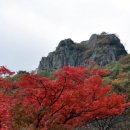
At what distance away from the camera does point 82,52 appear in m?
102

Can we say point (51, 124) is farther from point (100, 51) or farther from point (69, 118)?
point (100, 51)

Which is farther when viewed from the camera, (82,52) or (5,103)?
(82,52)

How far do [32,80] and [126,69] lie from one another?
166 feet

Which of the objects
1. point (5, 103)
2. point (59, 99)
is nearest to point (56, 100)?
point (59, 99)

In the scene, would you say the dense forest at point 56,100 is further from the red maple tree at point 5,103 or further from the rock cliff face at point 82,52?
the rock cliff face at point 82,52

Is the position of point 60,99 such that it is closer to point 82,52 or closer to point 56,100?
point 56,100

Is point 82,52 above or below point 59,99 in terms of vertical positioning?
above

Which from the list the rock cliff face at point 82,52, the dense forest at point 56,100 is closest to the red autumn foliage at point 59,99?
the dense forest at point 56,100

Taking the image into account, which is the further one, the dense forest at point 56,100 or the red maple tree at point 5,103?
the dense forest at point 56,100

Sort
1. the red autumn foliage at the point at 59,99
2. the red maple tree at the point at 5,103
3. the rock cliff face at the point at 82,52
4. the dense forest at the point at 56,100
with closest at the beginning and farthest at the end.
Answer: the red maple tree at the point at 5,103 → the dense forest at the point at 56,100 → the red autumn foliage at the point at 59,99 → the rock cliff face at the point at 82,52

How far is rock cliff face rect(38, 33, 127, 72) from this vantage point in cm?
9550

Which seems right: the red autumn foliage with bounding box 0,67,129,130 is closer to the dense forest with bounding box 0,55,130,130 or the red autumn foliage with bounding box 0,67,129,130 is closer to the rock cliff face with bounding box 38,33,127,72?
the dense forest with bounding box 0,55,130,130

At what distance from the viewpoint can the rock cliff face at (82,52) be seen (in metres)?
95.5

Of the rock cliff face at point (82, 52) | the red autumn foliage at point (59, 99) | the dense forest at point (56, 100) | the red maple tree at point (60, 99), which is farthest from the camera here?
the rock cliff face at point (82, 52)
